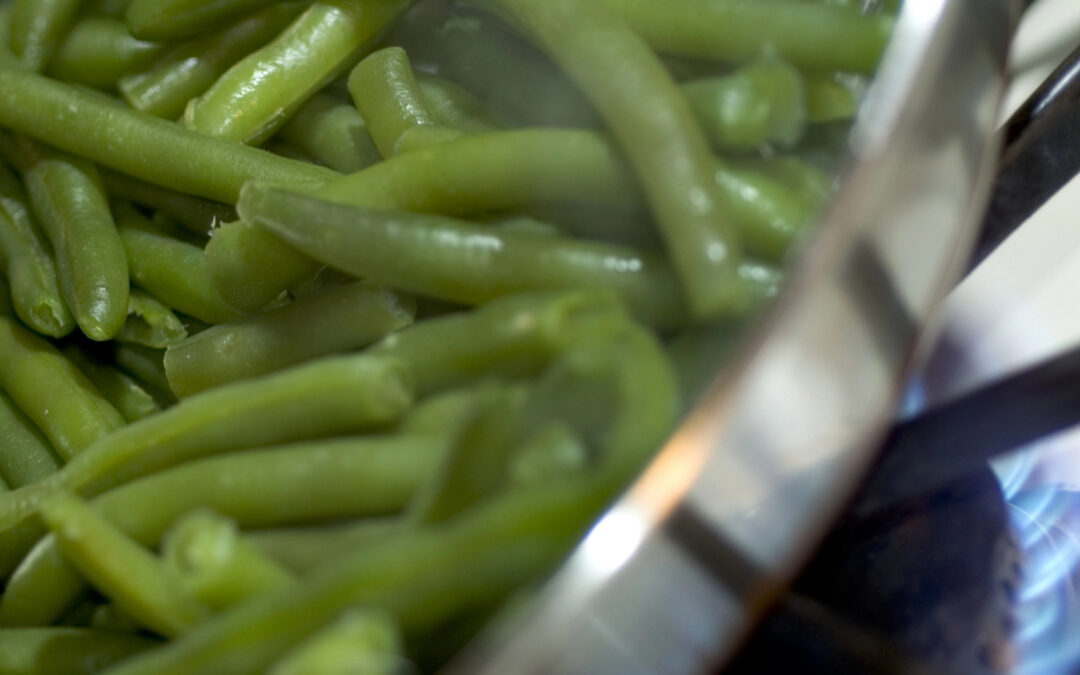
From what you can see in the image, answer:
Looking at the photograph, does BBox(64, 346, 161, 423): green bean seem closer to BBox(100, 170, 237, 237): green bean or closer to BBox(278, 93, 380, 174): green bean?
BBox(100, 170, 237, 237): green bean

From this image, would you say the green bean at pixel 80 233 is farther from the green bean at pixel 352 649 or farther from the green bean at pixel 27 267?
the green bean at pixel 352 649

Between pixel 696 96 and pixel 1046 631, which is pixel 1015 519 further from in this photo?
pixel 696 96

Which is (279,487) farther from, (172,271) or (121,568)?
(172,271)

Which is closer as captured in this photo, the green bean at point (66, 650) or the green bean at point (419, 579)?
the green bean at point (419, 579)

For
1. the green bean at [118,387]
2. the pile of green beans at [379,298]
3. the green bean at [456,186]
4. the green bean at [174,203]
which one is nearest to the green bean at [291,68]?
the pile of green beans at [379,298]

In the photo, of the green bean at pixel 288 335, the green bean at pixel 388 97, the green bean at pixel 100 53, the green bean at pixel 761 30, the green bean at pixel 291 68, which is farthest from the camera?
the green bean at pixel 100 53

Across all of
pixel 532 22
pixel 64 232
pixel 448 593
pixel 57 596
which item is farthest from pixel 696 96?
pixel 64 232

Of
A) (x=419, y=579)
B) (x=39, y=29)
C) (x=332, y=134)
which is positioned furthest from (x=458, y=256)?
(x=39, y=29)

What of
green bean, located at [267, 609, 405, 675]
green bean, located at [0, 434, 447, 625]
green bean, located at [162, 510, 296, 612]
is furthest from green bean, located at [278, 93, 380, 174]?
green bean, located at [267, 609, 405, 675]
